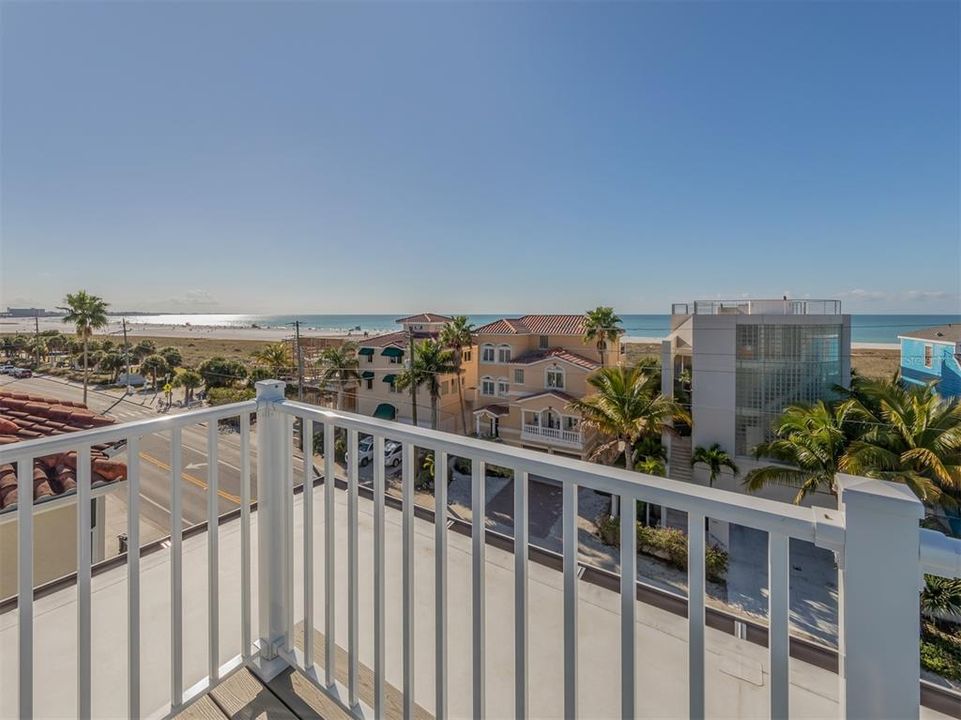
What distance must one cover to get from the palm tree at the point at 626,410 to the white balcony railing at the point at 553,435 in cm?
183

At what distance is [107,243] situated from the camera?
8.52m

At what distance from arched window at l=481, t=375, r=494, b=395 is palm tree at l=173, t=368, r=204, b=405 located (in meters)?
8.16

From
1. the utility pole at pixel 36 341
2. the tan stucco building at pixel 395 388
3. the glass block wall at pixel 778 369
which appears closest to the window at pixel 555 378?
the tan stucco building at pixel 395 388

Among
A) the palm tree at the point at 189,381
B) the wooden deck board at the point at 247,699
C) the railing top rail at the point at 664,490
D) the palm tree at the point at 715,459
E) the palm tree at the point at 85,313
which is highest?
the palm tree at the point at 85,313

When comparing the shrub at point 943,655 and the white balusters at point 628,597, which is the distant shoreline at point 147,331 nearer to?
the white balusters at point 628,597

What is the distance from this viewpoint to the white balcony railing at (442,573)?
57 centimetres

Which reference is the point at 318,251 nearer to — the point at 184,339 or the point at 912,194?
the point at 184,339

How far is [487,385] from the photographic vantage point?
1446 cm

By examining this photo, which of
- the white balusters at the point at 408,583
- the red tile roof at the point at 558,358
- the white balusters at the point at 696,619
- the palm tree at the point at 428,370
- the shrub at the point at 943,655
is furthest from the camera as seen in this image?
the palm tree at the point at 428,370

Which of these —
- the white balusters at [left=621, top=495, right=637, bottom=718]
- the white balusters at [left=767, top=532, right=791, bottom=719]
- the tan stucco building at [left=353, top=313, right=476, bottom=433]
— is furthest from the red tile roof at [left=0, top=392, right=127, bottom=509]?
the tan stucco building at [left=353, top=313, right=476, bottom=433]

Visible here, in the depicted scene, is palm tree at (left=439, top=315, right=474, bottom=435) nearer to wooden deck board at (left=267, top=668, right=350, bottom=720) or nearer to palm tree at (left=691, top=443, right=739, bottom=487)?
palm tree at (left=691, top=443, right=739, bottom=487)

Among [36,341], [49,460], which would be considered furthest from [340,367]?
[49,460]

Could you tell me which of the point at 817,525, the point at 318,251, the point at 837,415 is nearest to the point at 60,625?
the point at 817,525

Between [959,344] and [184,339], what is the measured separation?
19605 mm
